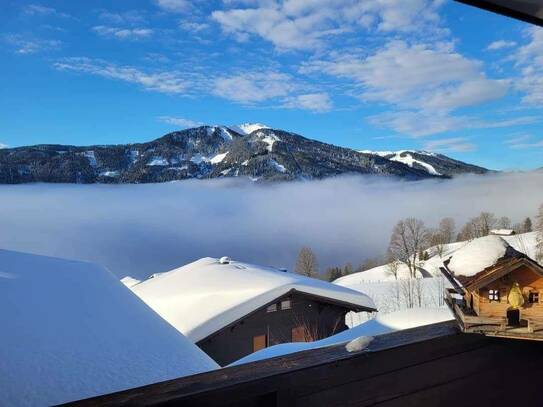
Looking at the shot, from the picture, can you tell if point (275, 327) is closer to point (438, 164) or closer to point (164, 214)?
point (164, 214)

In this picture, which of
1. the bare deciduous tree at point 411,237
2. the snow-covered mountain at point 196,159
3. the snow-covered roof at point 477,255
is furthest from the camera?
the bare deciduous tree at point 411,237

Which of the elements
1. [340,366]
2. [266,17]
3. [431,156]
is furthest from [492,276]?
[431,156]

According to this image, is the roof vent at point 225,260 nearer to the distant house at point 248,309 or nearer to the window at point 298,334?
the distant house at point 248,309

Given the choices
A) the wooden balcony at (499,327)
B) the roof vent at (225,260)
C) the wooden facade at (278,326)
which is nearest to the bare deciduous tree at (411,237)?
the wooden facade at (278,326)

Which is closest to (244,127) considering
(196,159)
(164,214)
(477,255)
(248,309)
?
(196,159)

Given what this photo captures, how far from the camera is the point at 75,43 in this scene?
5.99 ft

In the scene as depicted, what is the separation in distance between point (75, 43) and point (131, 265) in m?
2.75

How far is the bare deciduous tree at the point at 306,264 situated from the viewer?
509 inches

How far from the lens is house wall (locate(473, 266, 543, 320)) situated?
0.95 meters

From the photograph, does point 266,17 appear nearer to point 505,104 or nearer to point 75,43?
point 75,43

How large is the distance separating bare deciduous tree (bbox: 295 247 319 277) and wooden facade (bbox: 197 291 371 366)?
555 centimetres

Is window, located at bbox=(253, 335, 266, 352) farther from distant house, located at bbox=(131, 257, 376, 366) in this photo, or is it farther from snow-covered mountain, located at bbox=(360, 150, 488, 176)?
snow-covered mountain, located at bbox=(360, 150, 488, 176)

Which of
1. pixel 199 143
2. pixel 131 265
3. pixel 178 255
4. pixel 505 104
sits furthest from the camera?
pixel 199 143

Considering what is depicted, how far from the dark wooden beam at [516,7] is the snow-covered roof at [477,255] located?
1.74 feet
